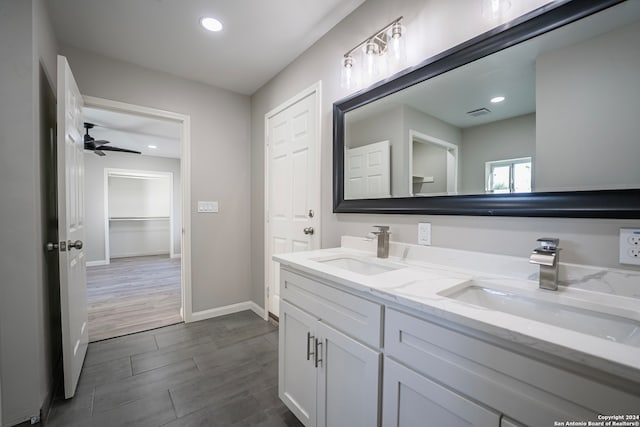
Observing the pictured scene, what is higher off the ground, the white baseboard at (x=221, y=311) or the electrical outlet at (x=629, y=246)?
the electrical outlet at (x=629, y=246)

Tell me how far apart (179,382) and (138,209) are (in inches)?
243

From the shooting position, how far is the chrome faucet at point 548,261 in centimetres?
86

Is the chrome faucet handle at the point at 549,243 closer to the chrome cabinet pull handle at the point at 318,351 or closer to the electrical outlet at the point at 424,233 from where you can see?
the electrical outlet at the point at 424,233

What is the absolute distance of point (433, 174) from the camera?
1333 mm

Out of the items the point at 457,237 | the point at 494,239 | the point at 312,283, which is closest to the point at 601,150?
the point at 494,239

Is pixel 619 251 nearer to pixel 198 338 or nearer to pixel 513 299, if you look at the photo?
pixel 513 299

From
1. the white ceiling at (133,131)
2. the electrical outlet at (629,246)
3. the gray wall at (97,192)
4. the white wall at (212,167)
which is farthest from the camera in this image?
the gray wall at (97,192)

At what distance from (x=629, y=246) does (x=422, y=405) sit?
0.82 m

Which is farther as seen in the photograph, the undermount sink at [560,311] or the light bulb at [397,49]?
the light bulb at [397,49]

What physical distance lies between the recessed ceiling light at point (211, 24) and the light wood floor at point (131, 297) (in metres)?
2.75

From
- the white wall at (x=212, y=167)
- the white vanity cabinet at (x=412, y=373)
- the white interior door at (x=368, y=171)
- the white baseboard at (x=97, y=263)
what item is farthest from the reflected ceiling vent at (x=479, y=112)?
the white baseboard at (x=97, y=263)

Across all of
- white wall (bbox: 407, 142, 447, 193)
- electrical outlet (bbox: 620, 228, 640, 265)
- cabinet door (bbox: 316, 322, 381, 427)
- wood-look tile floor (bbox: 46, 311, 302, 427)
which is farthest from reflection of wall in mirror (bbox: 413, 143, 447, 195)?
wood-look tile floor (bbox: 46, 311, 302, 427)

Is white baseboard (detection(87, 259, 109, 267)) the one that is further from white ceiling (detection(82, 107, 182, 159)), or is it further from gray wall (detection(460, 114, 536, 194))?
gray wall (detection(460, 114, 536, 194))

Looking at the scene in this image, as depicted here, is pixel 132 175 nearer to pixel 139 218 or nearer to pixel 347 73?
pixel 139 218
